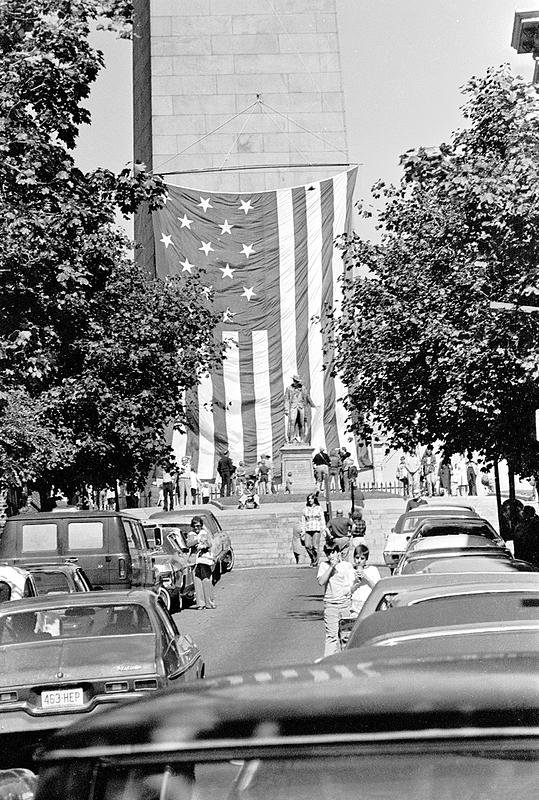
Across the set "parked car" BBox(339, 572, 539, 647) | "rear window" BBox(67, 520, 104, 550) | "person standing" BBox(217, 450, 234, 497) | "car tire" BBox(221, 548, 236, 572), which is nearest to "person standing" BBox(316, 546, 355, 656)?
"parked car" BBox(339, 572, 539, 647)

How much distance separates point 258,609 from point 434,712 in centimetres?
2121

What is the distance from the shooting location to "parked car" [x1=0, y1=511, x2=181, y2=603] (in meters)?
18.8

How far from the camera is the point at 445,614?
6.31 m

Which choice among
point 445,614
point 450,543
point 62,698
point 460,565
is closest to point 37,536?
point 450,543

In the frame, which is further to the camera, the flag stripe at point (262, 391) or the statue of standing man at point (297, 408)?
the flag stripe at point (262, 391)

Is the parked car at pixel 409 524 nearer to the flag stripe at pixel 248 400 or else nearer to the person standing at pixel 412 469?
the person standing at pixel 412 469

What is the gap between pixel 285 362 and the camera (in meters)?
57.4

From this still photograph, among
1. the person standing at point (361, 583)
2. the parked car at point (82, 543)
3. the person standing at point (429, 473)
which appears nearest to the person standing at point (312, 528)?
the parked car at point (82, 543)

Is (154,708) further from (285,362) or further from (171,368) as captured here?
(285,362)

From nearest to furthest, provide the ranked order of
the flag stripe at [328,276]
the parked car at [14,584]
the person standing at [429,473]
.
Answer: the parked car at [14,584]
the person standing at [429,473]
the flag stripe at [328,276]

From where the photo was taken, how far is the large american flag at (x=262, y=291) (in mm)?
56438

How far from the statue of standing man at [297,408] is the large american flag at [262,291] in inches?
112

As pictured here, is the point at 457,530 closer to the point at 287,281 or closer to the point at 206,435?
the point at 206,435

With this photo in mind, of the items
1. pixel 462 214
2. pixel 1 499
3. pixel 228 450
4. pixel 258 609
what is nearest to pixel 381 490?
pixel 228 450
